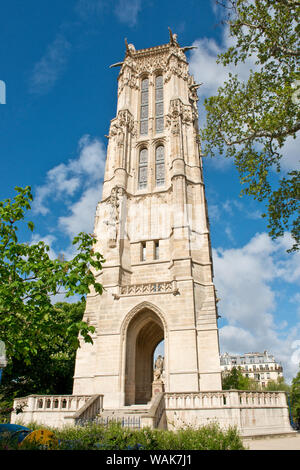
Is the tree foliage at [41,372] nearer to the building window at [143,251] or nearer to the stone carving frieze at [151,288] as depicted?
the stone carving frieze at [151,288]

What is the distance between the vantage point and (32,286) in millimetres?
8297

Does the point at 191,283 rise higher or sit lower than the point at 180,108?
lower

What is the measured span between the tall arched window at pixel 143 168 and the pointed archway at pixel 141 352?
9.97 meters

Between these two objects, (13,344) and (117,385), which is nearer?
(13,344)

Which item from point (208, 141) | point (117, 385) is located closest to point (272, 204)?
point (208, 141)

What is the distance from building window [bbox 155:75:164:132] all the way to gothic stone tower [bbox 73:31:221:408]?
3.5 inches

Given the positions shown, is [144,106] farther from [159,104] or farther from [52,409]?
[52,409]

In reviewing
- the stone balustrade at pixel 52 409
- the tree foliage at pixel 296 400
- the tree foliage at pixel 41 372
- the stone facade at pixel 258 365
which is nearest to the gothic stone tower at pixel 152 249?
the stone balustrade at pixel 52 409

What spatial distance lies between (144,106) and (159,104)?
130cm

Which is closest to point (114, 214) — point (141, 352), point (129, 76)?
point (141, 352)

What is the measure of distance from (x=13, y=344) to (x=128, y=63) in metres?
28.6

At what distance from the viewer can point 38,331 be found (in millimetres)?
8094

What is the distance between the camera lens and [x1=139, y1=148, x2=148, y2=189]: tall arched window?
79.9ft
